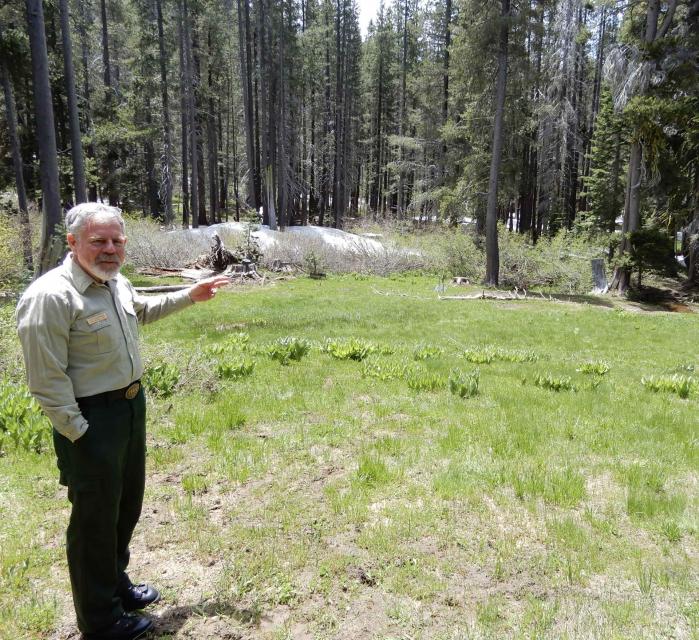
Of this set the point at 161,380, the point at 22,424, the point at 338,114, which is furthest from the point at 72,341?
the point at 338,114

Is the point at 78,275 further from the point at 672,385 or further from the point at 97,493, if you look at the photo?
the point at 672,385

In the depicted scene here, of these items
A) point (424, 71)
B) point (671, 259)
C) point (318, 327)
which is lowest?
point (318, 327)

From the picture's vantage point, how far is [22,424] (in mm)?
4953

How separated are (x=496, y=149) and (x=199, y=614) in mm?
20375

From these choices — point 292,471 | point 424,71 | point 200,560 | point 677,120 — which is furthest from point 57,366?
point 424,71

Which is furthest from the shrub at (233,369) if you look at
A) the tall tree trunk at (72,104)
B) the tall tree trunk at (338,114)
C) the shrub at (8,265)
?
the tall tree trunk at (338,114)

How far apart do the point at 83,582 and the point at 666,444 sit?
5512mm

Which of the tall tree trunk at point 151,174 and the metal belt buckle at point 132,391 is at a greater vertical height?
the tall tree trunk at point 151,174

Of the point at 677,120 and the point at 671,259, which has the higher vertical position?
the point at 677,120

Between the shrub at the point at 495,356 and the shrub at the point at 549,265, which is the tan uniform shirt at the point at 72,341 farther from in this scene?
the shrub at the point at 549,265

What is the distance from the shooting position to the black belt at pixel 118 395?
2471 mm

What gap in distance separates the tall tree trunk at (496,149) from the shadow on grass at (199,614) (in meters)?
19.7

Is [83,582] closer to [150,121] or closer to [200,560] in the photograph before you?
[200,560]

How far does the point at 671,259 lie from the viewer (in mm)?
19344
